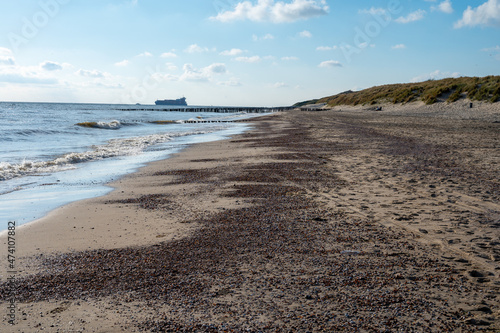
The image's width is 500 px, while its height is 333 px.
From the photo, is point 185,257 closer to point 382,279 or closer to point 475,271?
point 382,279

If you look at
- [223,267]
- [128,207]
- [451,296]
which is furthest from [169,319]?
[128,207]

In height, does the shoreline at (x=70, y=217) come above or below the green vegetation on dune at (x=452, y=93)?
below

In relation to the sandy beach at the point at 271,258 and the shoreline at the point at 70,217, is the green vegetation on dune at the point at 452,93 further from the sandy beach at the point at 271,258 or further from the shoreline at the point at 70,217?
the shoreline at the point at 70,217

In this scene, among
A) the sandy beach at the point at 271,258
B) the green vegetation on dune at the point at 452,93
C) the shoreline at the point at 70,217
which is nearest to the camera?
the sandy beach at the point at 271,258

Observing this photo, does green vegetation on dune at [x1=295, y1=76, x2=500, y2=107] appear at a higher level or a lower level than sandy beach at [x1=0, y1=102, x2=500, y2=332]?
higher

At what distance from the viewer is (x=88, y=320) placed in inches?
116

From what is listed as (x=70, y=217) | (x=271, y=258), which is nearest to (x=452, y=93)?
(x=271, y=258)

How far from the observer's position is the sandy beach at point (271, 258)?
2932 millimetres

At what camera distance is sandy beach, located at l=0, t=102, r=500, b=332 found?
293cm

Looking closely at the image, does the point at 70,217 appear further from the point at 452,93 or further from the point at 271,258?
the point at 452,93

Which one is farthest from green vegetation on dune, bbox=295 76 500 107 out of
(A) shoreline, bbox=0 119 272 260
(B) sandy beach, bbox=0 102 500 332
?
(A) shoreline, bbox=0 119 272 260

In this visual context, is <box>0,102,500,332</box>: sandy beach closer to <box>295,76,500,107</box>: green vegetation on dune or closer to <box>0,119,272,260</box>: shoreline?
<box>0,119,272,260</box>: shoreline

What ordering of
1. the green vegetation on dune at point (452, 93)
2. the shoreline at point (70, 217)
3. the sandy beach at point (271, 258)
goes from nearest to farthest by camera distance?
1. the sandy beach at point (271, 258)
2. the shoreline at point (70, 217)
3. the green vegetation on dune at point (452, 93)

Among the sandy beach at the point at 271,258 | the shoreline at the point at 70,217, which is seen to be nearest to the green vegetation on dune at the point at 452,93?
the sandy beach at the point at 271,258
